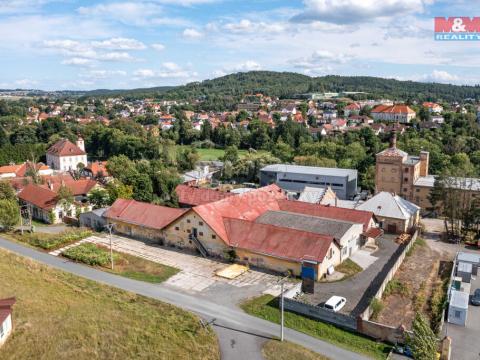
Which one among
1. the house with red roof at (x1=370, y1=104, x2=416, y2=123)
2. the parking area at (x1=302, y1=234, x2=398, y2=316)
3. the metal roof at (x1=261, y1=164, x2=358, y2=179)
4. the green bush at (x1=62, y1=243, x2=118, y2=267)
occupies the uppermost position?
the house with red roof at (x1=370, y1=104, x2=416, y2=123)

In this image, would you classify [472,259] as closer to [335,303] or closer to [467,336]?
[467,336]

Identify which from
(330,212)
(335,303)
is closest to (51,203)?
(330,212)

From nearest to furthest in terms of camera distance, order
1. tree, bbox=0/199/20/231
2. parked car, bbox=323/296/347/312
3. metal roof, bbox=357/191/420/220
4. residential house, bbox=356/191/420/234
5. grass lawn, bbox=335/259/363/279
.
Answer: parked car, bbox=323/296/347/312 → grass lawn, bbox=335/259/363/279 → tree, bbox=0/199/20/231 → residential house, bbox=356/191/420/234 → metal roof, bbox=357/191/420/220

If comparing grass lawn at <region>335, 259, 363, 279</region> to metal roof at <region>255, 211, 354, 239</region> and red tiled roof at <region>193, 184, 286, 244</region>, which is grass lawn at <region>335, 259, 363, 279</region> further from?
red tiled roof at <region>193, 184, 286, 244</region>

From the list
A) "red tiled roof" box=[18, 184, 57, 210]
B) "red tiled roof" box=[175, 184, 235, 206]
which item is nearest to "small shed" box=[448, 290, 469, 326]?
"red tiled roof" box=[175, 184, 235, 206]

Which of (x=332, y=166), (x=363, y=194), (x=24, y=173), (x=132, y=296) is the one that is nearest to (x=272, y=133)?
(x=332, y=166)

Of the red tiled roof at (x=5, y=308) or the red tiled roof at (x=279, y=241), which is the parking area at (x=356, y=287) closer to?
the red tiled roof at (x=279, y=241)

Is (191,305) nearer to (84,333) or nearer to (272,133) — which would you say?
(84,333)
